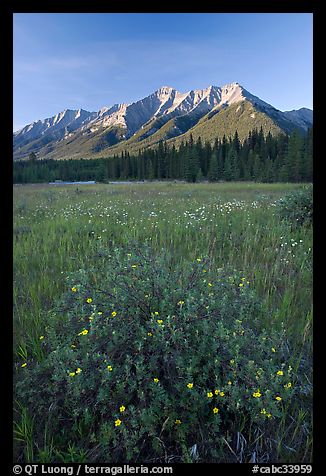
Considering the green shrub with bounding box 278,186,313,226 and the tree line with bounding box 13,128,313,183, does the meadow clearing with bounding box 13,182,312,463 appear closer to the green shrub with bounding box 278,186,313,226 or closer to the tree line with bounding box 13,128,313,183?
the green shrub with bounding box 278,186,313,226

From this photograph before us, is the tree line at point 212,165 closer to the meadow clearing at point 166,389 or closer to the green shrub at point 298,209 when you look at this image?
the green shrub at point 298,209

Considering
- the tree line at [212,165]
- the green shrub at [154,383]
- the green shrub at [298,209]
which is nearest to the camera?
the green shrub at [154,383]

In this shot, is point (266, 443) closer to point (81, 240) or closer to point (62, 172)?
point (81, 240)

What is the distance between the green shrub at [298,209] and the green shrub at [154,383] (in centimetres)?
517

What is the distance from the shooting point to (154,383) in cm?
170

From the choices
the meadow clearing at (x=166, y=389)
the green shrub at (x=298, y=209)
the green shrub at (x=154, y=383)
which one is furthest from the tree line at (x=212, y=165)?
the green shrub at (x=154, y=383)

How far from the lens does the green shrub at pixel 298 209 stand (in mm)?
6441

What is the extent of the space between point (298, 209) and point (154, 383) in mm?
6505

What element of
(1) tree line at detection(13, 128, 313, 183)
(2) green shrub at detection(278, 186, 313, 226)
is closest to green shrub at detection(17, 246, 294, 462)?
(2) green shrub at detection(278, 186, 313, 226)

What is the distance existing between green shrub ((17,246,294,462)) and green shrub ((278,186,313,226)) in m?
5.17

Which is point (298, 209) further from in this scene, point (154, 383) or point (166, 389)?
point (154, 383)

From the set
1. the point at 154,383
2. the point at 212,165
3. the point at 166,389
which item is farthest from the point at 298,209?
the point at 212,165

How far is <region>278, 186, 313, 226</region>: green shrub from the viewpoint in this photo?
644 cm
